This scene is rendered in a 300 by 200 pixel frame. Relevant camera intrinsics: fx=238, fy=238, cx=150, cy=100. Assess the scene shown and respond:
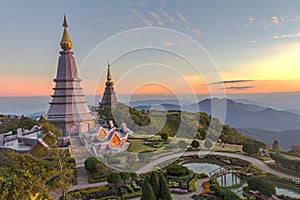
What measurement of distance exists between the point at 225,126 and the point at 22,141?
24.7 metres

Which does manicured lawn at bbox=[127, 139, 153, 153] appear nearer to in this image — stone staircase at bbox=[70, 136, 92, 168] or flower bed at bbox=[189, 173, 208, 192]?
stone staircase at bbox=[70, 136, 92, 168]

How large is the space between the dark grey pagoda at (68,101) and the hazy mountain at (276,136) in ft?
70.0

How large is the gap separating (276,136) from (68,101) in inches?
Result: 1041

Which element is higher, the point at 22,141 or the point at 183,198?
the point at 22,141

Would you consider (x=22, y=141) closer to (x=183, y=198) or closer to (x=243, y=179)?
(x=183, y=198)

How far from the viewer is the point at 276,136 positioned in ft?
103

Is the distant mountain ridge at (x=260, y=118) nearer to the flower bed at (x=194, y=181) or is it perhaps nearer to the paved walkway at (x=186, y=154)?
the paved walkway at (x=186, y=154)

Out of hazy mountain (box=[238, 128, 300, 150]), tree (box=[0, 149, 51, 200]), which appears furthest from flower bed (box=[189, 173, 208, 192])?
hazy mountain (box=[238, 128, 300, 150])

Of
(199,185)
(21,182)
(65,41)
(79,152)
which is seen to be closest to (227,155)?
(199,185)

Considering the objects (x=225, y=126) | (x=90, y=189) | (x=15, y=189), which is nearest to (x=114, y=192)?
(x=90, y=189)

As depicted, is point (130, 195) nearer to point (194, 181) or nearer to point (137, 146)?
point (194, 181)

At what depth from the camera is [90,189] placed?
13328mm

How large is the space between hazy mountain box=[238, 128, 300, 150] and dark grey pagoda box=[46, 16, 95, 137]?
2132cm

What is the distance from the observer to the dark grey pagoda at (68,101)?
70.7 feet
